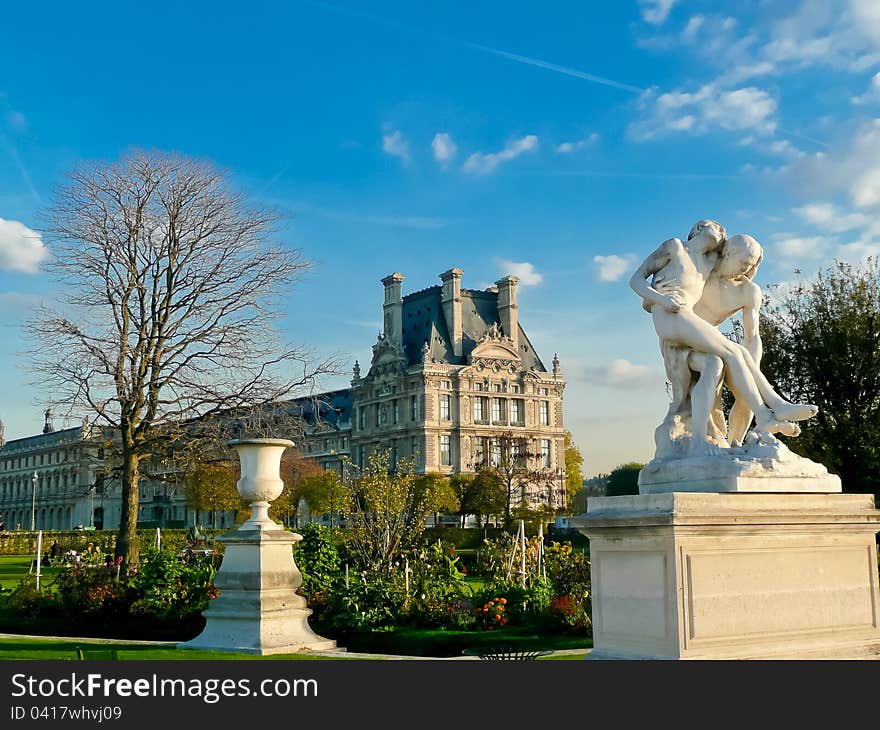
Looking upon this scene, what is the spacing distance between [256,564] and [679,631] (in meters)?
5.53

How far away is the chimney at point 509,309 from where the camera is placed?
8125 centimetres

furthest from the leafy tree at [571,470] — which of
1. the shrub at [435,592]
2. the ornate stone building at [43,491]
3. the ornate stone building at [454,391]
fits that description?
the shrub at [435,592]

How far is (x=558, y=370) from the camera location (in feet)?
273

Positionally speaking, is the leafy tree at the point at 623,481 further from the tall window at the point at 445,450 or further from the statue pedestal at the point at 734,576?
the statue pedestal at the point at 734,576

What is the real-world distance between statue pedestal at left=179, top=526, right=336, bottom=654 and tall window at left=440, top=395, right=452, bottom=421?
217ft

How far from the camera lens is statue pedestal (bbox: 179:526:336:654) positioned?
10.5 metres

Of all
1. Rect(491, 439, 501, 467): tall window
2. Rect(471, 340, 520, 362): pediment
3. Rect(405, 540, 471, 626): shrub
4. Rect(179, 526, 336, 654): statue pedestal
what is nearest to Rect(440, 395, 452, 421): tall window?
Rect(471, 340, 520, 362): pediment

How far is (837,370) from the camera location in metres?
25.2

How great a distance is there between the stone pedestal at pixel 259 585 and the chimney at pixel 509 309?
230ft

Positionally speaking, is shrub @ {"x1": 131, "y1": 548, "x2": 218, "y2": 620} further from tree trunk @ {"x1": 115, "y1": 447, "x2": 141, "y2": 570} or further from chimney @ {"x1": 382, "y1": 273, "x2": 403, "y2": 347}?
chimney @ {"x1": 382, "y1": 273, "x2": 403, "y2": 347}

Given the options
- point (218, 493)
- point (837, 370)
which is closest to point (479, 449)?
point (218, 493)

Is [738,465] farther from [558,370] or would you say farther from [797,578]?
[558,370]

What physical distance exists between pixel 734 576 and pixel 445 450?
7047 centimetres
